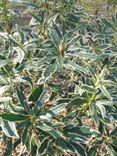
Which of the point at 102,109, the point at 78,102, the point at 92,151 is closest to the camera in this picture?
the point at 102,109

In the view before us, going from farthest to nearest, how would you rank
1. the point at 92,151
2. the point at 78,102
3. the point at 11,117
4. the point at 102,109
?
the point at 92,151
the point at 78,102
the point at 102,109
the point at 11,117

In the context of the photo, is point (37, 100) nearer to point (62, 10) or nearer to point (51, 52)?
point (51, 52)

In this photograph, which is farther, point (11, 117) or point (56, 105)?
point (56, 105)

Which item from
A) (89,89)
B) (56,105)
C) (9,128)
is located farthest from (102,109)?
(9,128)

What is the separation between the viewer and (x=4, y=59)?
8.06 ft

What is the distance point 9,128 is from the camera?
202 cm

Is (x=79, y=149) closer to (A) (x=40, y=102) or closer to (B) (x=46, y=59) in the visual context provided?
(A) (x=40, y=102)

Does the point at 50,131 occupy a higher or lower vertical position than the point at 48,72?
lower

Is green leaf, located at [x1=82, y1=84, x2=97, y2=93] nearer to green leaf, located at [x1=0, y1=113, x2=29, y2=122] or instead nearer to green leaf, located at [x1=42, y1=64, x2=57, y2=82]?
green leaf, located at [x1=42, y1=64, x2=57, y2=82]

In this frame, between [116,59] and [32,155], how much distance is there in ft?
3.23

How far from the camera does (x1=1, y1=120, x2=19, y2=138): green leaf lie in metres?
1.98

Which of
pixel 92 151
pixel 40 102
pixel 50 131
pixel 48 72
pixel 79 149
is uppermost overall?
pixel 48 72

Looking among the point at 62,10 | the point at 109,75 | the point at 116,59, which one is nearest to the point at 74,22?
the point at 62,10

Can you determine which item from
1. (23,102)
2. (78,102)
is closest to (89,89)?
(78,102)
